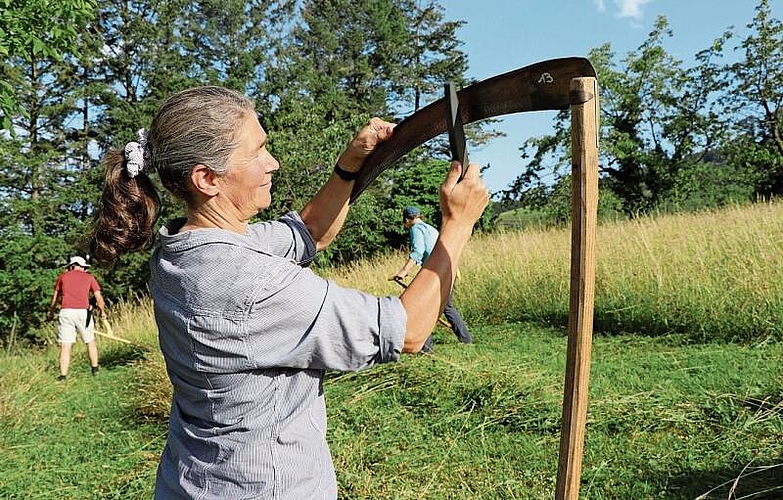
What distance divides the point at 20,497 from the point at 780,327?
20.3 ft

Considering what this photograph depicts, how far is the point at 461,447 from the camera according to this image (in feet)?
13.5

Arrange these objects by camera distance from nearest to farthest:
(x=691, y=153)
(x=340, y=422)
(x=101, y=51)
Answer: (x=340, y=422) < (x=101, y=51) < (x=691, y=153)

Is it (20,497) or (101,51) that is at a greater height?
(101,51)

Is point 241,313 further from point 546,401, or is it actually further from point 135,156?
point 546,401

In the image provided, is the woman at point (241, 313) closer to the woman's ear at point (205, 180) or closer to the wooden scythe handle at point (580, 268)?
the woman's ear at point (205, 180)

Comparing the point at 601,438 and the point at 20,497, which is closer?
the point at 601,438

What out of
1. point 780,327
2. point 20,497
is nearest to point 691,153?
point 780,327

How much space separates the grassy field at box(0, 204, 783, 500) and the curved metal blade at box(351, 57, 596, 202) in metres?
1.93

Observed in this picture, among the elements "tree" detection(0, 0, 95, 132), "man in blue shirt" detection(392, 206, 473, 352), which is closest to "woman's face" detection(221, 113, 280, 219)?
"tree" detection(0, 0, 95, 132)

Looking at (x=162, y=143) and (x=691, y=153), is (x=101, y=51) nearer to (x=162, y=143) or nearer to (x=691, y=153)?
(x=691, y=153)

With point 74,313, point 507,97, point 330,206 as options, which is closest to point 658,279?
point 330,206

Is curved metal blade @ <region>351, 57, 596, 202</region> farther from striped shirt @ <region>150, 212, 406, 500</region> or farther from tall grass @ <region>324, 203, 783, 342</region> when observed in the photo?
tall grass @ <region>324, 203, 783, 342</region>

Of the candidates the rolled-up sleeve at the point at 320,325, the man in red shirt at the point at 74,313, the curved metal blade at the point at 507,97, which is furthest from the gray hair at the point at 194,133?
the man in red shirt at the point at 74,313

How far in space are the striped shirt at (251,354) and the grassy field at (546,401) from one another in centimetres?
198
